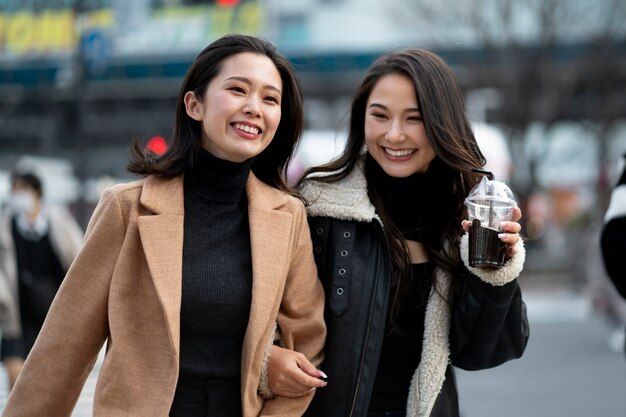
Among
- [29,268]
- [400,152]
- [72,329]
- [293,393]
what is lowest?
[29,268]

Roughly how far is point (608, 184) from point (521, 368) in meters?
16.9

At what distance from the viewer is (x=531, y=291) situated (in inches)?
930

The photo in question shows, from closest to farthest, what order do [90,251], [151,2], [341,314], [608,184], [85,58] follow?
[90,251] → [341,314] → [85,58] → [608,184] → [151,2]

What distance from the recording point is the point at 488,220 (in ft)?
10.0

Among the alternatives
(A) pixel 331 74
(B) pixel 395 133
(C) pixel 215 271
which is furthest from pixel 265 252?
(A) pixel 331 74

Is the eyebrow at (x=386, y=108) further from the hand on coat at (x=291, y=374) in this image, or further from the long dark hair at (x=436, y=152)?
the hand on coat at (x=291, y=374)

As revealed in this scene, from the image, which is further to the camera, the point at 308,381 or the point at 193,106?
the point at 193,106

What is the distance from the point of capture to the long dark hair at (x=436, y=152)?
336 cm

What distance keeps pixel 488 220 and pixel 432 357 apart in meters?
0.55

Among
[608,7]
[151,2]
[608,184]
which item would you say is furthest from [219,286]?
[151,2]

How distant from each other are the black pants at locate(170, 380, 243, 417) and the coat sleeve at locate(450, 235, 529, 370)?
2.74 ft

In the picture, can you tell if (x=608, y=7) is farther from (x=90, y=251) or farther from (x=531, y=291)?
(x=90, y=251)

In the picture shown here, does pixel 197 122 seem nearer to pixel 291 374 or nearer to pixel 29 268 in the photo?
pixel 291 374

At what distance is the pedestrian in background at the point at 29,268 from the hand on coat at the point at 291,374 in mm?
4869
